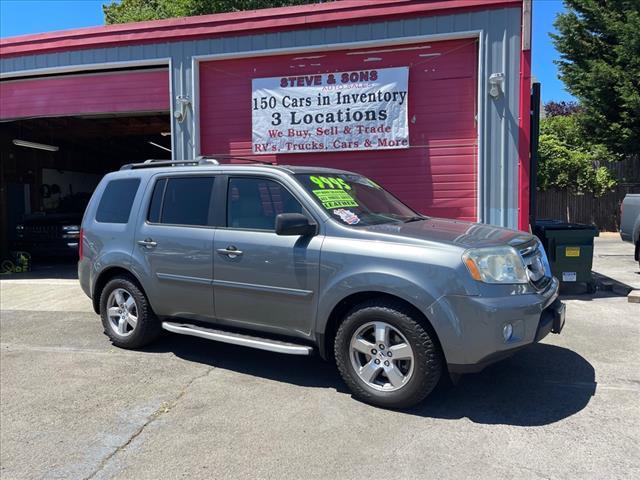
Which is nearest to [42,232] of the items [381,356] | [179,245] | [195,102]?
[195,102]

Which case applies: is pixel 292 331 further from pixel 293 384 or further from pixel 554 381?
pixel 554 381

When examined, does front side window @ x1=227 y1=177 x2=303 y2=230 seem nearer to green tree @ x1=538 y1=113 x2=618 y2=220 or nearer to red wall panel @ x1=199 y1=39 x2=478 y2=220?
red wall panel @ x1=199 y1=39 x2=478 y2=220

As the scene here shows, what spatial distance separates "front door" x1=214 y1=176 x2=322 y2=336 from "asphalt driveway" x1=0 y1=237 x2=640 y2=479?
0.64 meters

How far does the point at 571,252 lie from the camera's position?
8.11 m

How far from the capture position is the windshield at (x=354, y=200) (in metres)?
4.69

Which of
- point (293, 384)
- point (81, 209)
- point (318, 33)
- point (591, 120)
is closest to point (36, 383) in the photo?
point (293, 384)

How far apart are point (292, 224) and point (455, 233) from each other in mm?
1327

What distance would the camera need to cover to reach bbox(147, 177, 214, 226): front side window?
207 inches

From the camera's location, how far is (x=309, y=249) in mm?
4438

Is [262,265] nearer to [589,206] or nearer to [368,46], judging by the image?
[368,46]

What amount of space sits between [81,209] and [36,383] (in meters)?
11.3

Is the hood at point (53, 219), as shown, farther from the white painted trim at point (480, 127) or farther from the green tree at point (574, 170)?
the green tree at point (574, 170)

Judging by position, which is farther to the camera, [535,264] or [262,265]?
[262,265]

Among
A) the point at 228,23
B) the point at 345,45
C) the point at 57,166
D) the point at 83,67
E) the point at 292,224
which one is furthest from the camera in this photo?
the point at 57,166
